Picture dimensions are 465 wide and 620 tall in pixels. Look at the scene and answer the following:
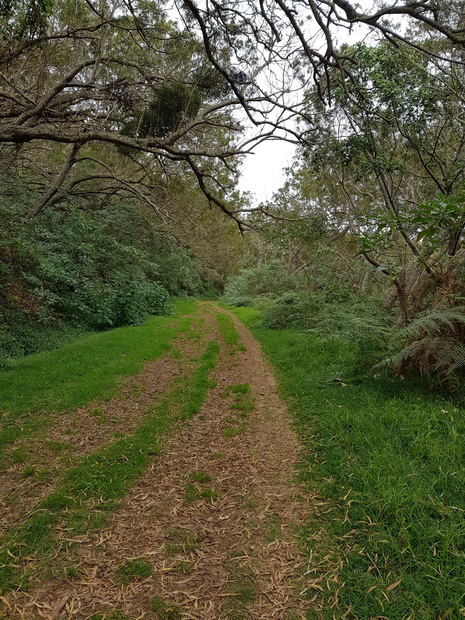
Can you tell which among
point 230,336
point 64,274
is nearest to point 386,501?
point 230,336

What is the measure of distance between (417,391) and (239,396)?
3005mm

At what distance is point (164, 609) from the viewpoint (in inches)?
84.4

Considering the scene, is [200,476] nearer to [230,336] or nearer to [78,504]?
[78,504]

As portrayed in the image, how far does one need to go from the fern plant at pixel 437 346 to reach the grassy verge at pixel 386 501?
1.18 feet

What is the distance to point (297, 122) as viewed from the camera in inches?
385

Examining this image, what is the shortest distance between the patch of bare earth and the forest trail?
0.70m

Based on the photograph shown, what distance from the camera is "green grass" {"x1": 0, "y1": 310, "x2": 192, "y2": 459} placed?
4941mm

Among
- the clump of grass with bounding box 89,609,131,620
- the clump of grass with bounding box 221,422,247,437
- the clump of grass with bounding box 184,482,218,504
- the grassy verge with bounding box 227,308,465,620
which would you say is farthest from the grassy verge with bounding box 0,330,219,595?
the grassy verge with bounding box 227,308,465,620

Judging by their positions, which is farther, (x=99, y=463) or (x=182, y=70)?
(x=182, y=70)

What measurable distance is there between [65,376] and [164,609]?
5412 mm

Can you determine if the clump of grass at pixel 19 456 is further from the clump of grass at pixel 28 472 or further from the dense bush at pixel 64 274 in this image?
the dense bush at pixel 64 274

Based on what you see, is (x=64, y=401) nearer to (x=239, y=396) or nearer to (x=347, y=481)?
(x=239, y=396)

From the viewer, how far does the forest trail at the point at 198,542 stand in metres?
2.17

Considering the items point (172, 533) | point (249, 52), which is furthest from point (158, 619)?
point (249, 52)
